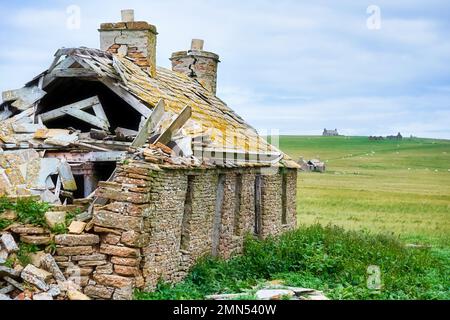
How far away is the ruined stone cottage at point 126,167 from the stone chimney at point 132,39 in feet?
0.08

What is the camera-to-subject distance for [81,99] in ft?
50.7

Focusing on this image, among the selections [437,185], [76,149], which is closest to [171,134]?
[76,149]

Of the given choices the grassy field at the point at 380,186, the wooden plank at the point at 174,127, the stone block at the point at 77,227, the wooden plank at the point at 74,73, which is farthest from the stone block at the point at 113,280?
the grassy field at the point at 380,186

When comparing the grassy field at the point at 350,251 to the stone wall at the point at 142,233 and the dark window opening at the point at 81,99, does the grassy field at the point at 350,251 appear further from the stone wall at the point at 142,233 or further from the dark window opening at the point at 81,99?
the dark window opening at the point at 81,99

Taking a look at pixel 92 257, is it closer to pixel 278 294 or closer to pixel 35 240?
pixel 35 240

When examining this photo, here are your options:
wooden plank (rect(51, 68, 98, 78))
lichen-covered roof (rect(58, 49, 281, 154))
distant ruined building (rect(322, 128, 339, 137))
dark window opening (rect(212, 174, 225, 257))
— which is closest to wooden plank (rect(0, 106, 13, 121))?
wooden plank (rect(51, 68, 98, 78))

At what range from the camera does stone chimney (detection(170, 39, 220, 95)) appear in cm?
2328

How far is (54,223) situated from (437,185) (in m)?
51.5

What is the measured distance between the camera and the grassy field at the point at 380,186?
29609mm

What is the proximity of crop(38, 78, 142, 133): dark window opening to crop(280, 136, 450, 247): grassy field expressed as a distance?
40.5 feet

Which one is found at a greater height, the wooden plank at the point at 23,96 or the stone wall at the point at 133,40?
the stone wall at the point at 133,40

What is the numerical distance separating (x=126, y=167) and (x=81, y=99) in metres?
4.37

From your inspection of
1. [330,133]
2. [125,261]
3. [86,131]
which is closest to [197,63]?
[86,131]
